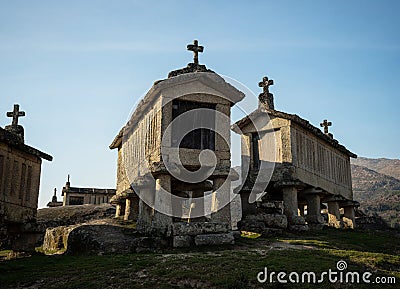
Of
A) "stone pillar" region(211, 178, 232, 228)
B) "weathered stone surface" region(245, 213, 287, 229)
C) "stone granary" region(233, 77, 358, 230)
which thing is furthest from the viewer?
"stone granary" region(233, 77, 358, 230)

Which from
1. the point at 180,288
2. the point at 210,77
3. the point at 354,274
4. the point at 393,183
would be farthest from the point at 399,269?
the point at 393,183

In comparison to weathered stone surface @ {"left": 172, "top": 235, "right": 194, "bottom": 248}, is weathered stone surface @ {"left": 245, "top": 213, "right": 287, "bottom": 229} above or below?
above

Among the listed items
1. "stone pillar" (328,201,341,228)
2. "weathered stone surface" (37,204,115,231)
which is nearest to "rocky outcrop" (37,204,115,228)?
"weathered stone surface" (37,204,115,231)

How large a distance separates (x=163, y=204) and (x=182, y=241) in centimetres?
149

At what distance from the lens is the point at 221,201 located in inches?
600

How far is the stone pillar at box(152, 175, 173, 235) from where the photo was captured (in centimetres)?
1470

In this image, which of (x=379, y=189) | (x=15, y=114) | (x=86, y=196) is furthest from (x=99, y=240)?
(x=379, y=189)

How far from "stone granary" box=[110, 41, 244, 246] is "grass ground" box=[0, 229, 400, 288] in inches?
66.0

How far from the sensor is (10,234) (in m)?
16.8

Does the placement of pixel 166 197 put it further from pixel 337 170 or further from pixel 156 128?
pixel 337 170

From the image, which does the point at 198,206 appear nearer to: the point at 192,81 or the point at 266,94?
the point at 192,81

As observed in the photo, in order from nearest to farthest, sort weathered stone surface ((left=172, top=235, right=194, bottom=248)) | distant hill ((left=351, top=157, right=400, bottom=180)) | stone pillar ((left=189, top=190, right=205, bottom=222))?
weathered stone surface ((left=172, top=235, right=194, bottom=248)) < stone pillar ((left=189, top=190, right=205, bottom=222)) < distant hill ((left=351, top=157, right=400, bottom=180))

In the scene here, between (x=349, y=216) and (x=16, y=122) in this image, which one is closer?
(x=16, y=122)

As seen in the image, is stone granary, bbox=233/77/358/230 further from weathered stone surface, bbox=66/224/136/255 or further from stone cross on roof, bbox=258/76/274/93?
weathered stone surface, bbox=66/224/136/255
